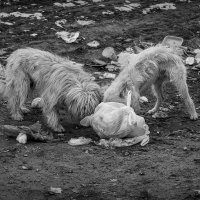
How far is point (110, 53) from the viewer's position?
1012cm

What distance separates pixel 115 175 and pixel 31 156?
1024mm

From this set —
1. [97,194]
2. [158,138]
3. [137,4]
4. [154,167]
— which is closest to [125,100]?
[158,138]

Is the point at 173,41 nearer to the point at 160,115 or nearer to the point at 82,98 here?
the point at 160,115

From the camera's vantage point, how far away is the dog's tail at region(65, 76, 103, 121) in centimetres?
705

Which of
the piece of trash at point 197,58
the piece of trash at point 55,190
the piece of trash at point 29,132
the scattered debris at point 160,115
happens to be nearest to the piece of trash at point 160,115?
the scattered debris at point 160,115

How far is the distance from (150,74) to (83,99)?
1.12 meters

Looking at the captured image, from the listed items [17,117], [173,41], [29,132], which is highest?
[29,132]

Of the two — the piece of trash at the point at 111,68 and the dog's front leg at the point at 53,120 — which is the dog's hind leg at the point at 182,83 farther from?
the piece of trash at the point at 111,68

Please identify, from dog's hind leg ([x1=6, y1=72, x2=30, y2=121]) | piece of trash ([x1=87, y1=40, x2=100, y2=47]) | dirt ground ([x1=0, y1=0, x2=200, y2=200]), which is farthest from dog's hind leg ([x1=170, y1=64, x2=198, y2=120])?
piece of trash ([x1=87, y1=40, x2=100, y2=47])

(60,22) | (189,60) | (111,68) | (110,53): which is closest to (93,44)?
(110,53)

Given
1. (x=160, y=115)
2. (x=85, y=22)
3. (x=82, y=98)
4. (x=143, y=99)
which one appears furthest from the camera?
(x=85, y=22)

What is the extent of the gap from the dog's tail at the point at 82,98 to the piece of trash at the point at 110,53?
285 cm

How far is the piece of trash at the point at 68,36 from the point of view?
34.3 feet

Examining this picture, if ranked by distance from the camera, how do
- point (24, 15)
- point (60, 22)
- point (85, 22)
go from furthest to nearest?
point (24, 15) → point (85, 22) → point (60, 22)
